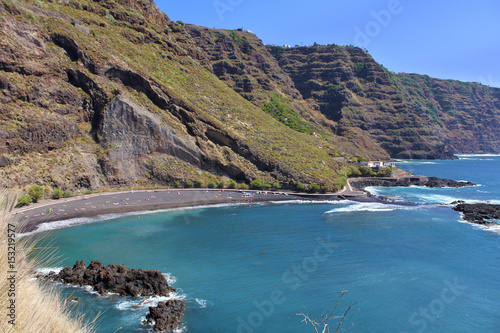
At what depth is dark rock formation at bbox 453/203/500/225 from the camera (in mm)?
39847

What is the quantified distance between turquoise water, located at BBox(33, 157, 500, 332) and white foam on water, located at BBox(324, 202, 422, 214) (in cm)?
230

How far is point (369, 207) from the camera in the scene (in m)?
47.1

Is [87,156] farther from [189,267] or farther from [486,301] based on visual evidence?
[486,301]

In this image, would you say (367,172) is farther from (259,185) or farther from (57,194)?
(57,194)

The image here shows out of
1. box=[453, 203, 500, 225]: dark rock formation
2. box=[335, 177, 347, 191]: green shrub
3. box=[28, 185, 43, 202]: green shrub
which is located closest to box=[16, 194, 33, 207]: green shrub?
box=[28, 185, 43, 202]: green shrub

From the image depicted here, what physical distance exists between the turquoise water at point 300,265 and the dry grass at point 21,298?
42.2 ft

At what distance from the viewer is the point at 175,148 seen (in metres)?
52.2

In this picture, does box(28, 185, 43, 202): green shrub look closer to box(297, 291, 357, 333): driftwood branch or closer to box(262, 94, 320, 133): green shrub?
box(297, 291, 357, 333): driftwood branch

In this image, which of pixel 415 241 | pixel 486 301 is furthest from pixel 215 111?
pixel 486 301

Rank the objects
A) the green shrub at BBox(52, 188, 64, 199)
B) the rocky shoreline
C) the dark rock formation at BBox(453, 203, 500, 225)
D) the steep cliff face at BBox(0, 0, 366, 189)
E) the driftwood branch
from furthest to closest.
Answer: the steep cliff face at BBox(0, 0, 366, 189), the dark rock formation at BBox(453, 203, 500, 225), the green shrub at BBox(52, 188, 64, 199), the rocky shoreline, the driftwood branch

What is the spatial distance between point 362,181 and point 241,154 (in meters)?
29.9

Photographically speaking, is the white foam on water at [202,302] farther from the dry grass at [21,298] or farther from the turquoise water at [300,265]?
the dry grass at [21,298]

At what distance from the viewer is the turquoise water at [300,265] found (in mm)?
17828

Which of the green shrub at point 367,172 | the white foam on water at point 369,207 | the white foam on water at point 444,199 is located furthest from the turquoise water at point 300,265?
the green shrub at point 367,172
